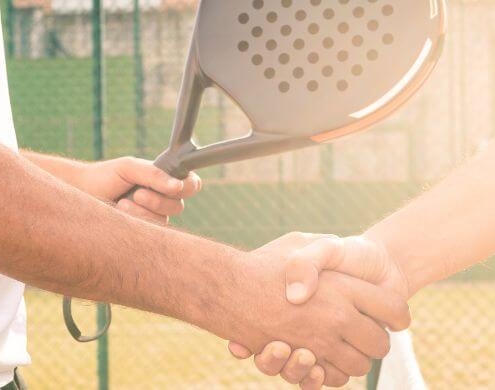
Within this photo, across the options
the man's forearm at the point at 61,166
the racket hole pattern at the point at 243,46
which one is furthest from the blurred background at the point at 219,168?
the racket hole pattern at the point at 243,46

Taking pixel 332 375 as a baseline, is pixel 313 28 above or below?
above

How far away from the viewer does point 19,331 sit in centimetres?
157

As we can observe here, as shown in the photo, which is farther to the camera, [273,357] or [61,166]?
[61,166]

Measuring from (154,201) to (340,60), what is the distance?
0.41 m

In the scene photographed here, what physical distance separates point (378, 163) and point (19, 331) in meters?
9.07

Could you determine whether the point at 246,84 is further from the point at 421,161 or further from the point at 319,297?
the point at 421,161

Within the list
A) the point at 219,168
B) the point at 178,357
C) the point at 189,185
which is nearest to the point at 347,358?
the point at 189,185

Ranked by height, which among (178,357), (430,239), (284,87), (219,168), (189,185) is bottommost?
(178,357)

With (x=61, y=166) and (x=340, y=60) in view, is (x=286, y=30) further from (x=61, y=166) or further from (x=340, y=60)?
(x=61, y=166)

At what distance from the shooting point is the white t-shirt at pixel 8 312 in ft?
4.79

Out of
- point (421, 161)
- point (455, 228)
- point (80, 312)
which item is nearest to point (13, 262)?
point (455, 228)

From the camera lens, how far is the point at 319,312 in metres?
1.47

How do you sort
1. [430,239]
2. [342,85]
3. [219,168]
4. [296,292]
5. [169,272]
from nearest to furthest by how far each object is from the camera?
[342,85] → [169,272] → [296,292] → [430,239] → [219,168]

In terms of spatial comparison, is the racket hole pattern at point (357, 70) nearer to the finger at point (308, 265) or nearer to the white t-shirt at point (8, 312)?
the finger at point (308, 265)
